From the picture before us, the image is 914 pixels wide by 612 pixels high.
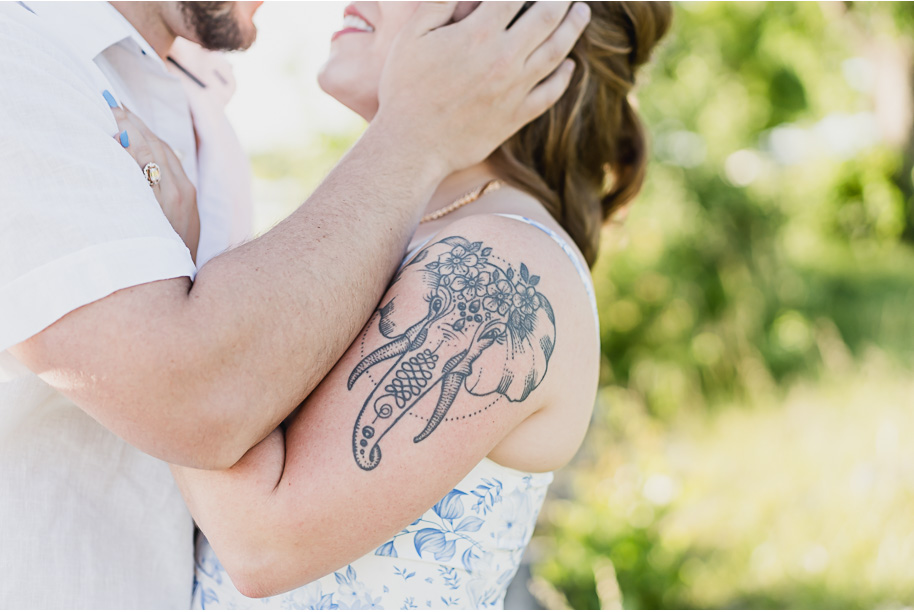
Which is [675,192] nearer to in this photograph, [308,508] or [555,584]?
[555,584]

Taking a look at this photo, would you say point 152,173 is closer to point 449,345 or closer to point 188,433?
point 188,433

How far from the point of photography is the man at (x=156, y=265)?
3.11ft

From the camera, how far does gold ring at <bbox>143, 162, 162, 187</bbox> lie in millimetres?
1227

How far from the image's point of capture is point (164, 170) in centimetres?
128

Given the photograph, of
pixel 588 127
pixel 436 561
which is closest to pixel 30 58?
pixel 436 561

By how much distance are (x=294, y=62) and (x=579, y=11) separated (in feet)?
16.0

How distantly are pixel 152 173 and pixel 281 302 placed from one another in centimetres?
41

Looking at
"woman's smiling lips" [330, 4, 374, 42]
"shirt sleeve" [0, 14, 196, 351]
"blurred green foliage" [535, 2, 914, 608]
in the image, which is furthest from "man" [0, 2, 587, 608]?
"blurred green foliage" [535, 2, 914, 608]

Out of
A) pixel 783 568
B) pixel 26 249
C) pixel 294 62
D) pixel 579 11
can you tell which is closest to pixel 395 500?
pixel 26 249

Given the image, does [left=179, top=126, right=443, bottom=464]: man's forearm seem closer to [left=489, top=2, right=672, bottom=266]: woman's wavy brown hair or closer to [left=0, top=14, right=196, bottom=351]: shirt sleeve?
[left=0, top=14, right=196, bottom=351]: shirt sleeve

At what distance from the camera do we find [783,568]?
399 centimetres

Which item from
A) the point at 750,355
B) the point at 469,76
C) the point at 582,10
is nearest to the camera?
the point at 469,76

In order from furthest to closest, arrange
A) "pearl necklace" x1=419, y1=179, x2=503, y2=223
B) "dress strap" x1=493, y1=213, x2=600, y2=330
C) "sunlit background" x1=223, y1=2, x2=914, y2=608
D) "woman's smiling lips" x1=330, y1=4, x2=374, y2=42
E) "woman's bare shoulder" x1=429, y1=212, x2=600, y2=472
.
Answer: "sunlit background" x1=223, y1=2, x2=914, y2=608 < "woman's smiling lips" x1=330, y1=4, x2=374, y2=42 < "pearl necklace" x1=419, y1=179, x2=503, y2=223 < "dress strap" x1=493, y1=213, x2=600, y2=330 < "woman's bare shoulder" x1=429, y1=212, x2=600, y2=472

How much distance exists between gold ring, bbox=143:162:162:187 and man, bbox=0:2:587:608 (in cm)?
13
